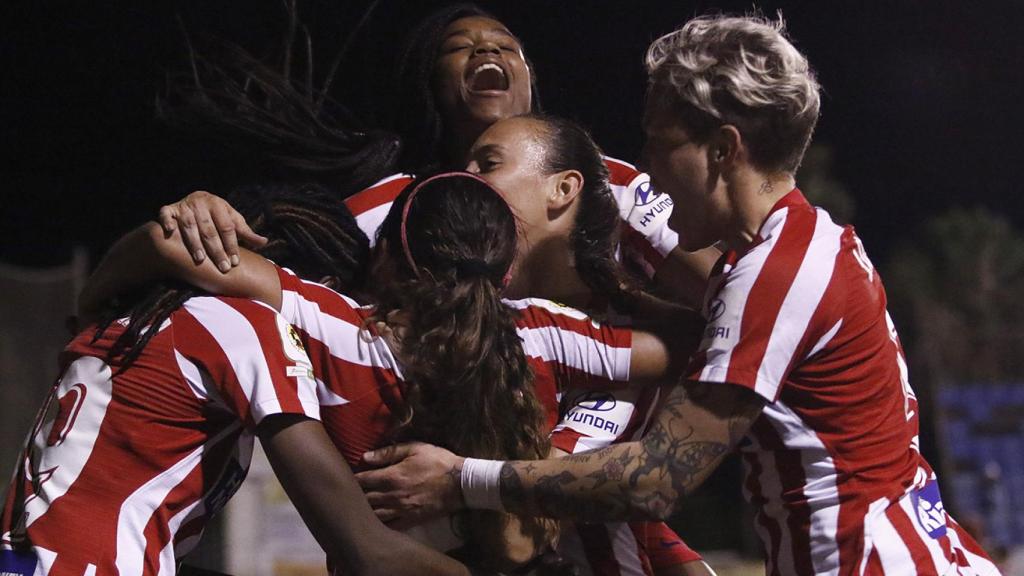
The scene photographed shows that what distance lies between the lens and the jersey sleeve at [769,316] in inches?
92.0

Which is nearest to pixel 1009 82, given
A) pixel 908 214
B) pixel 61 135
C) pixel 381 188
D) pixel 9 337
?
pixel 908 214

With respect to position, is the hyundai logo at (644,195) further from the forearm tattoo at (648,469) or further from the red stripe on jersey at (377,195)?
the forearm tattoo at (648,469)

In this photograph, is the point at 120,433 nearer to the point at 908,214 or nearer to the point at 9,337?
the point at 9,337

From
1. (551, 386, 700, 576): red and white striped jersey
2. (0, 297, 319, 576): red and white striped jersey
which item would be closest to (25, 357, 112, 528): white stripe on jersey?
(0, 297, 319, 576): red and white striped jersey

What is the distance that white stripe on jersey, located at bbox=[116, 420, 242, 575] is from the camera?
88.4 inches

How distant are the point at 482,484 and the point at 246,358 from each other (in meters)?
0.51

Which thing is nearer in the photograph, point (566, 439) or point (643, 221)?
point (566, 439)

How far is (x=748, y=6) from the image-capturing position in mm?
7547

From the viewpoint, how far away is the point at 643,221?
3.35 meters

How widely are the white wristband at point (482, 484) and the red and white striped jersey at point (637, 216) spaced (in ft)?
3.24

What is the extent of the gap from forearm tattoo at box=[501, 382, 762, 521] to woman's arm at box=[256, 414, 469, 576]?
0.83ft

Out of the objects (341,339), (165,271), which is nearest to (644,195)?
(341,339)

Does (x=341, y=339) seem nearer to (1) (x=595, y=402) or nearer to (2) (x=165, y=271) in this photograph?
(2) (x=165, y=271)

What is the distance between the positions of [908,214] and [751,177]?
2979cm
